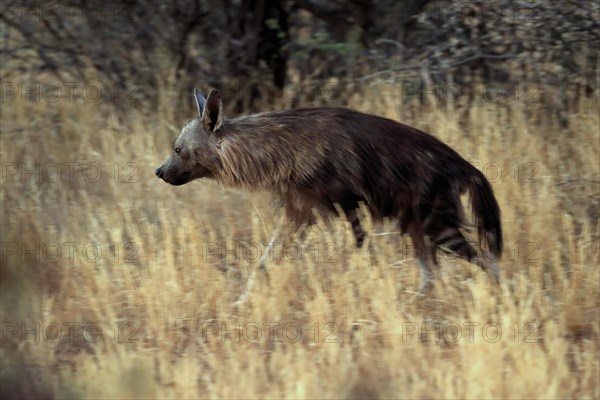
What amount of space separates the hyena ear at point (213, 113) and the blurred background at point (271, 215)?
0.88 metres

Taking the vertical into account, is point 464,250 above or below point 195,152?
below

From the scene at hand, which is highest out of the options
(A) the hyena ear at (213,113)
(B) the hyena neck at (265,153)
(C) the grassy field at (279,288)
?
(A) the hyena ear at (213,113)

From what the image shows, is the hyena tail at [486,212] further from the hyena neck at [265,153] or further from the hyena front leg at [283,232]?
the hyena front leg at [283,232]

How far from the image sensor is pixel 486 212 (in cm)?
721

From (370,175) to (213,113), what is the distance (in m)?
1.24

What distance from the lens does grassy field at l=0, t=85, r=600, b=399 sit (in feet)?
19.0

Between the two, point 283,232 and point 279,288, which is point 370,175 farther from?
point 279,288

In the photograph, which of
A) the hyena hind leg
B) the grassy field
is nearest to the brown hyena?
the hyena hind leg

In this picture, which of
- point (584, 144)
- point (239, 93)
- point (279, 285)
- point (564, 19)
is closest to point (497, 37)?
point (564, 19)

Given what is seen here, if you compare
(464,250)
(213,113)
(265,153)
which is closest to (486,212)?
(464,250)

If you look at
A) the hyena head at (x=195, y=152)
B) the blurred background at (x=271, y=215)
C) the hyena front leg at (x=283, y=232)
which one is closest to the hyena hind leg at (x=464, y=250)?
the blurred background at (x=271, y=215)

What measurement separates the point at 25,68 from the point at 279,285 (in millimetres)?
5262

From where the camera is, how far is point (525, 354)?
19.1ft

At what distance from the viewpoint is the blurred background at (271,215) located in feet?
19.7
